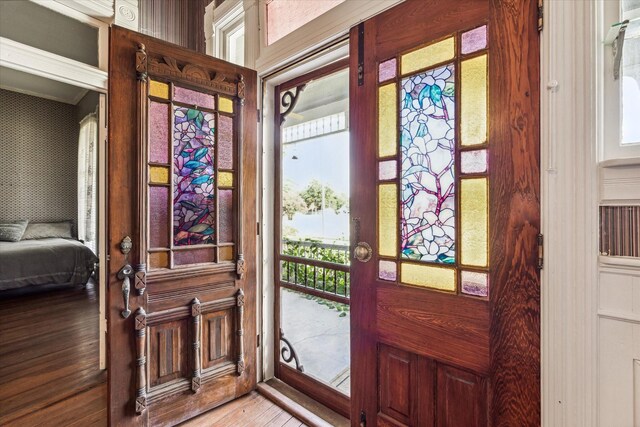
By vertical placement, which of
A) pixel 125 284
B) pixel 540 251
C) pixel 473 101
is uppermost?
pixel 473 101

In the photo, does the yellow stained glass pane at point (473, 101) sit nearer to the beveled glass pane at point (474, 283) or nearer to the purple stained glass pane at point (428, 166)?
the purple stained glass pane at point (428, 166)

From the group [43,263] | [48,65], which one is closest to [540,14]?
[48,65]

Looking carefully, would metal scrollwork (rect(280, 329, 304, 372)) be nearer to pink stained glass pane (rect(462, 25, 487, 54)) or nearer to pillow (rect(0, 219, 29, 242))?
pink stained glass pane (rect(462, 25, 487, 54))

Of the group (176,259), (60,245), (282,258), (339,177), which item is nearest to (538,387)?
(282,258)

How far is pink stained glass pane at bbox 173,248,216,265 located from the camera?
1772mm

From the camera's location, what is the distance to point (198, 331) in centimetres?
182

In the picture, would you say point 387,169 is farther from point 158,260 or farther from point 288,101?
point 158,260

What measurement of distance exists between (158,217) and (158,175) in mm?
243

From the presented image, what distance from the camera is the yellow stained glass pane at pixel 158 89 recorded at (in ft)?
5.47

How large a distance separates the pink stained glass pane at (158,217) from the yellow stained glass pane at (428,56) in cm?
146

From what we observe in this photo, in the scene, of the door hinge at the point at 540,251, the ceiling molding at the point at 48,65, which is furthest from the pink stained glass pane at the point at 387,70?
the ceiling molding at the point at 48,65

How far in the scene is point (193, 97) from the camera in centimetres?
182

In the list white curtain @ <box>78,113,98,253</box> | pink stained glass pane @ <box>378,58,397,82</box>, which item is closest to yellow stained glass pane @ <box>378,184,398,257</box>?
pink stained glass pane @ <box>378,58,397,82</box>

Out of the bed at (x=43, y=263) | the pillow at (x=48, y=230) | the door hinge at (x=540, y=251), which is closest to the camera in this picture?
the door hinge at (x=540, y=251)
